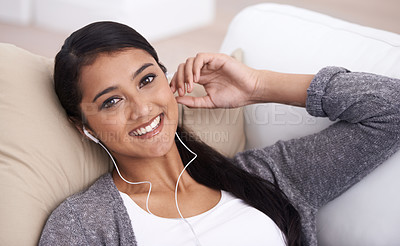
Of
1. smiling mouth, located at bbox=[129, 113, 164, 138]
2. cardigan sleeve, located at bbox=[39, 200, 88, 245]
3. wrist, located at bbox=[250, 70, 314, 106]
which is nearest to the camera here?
cardigan sleeve, located at bbox=[39, 200, 88, 245]

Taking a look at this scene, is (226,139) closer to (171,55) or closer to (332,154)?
(332,154)

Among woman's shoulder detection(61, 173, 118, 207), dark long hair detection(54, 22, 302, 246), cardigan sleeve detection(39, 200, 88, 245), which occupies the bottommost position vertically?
cardigan sleeve detection(39, 200, 88, 245)

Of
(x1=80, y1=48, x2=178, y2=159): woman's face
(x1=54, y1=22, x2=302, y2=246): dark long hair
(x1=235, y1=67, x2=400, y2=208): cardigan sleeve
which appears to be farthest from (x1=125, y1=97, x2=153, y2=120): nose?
(x1=235, y1=67, x2=400, y2=208): cardigan sleeve

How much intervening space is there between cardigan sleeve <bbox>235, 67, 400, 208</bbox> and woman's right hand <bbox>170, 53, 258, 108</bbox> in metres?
0.20

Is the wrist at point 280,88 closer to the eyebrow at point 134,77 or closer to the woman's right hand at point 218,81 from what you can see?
the woman's right hand at point 218,81

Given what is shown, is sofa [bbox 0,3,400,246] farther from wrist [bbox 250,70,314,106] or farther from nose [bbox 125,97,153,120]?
nose [bbox 125,97,153,120]

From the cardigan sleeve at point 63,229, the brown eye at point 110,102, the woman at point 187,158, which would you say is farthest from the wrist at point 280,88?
the cardigan sleeve at point 63,229

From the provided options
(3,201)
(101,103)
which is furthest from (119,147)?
(3,201)

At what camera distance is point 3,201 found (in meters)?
1.20

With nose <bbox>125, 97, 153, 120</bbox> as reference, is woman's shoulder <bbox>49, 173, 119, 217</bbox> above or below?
below

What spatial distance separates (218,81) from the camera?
156 centimetres

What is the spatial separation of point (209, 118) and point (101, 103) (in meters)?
0.42

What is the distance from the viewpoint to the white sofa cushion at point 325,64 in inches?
51.9

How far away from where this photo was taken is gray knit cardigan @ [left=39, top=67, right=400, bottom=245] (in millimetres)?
1243
